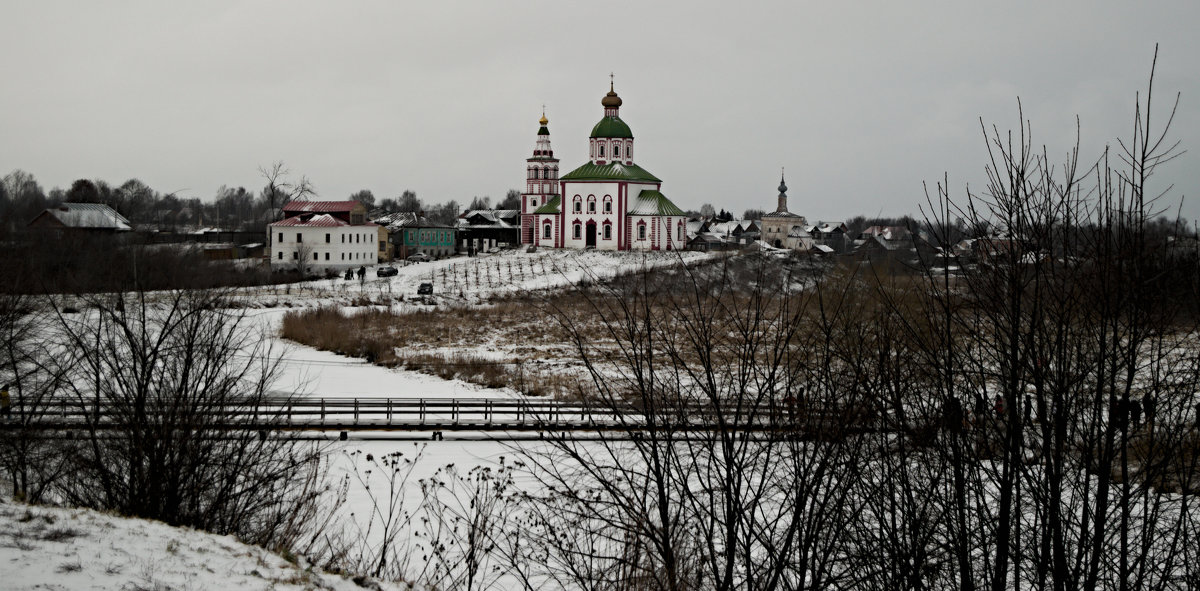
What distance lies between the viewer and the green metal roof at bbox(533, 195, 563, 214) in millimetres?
72875

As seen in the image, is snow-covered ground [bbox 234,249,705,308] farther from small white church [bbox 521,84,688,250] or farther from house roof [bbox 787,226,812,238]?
house roof [bbox 787,226,812,238]

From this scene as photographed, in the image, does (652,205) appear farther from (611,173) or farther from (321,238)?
(321,238)

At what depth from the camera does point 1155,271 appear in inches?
277

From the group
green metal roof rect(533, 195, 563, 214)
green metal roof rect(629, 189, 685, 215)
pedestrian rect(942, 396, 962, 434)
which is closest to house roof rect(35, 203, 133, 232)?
green metal roof rect(533, 195, 563, 214)

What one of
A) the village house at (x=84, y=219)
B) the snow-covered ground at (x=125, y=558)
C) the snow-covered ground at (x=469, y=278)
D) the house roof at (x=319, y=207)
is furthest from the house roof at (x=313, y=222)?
the snow-covered ground at (x=125, y=558)

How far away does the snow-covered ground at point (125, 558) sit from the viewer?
320 inches

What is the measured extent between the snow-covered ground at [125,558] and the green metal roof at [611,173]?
61822 mm

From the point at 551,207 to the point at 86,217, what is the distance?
32.3 meters

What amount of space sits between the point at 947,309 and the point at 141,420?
29.7 feet

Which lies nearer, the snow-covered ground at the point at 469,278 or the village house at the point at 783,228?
the snow-covered ground at the point at 469,278

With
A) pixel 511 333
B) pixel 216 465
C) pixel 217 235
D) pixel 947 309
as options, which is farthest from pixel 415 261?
pixel 947 309

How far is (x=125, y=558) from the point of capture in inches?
342

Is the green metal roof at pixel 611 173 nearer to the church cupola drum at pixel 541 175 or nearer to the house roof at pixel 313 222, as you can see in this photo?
the church cupola drum at pixel 541 175

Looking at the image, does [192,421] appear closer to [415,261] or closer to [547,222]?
[415,261]
